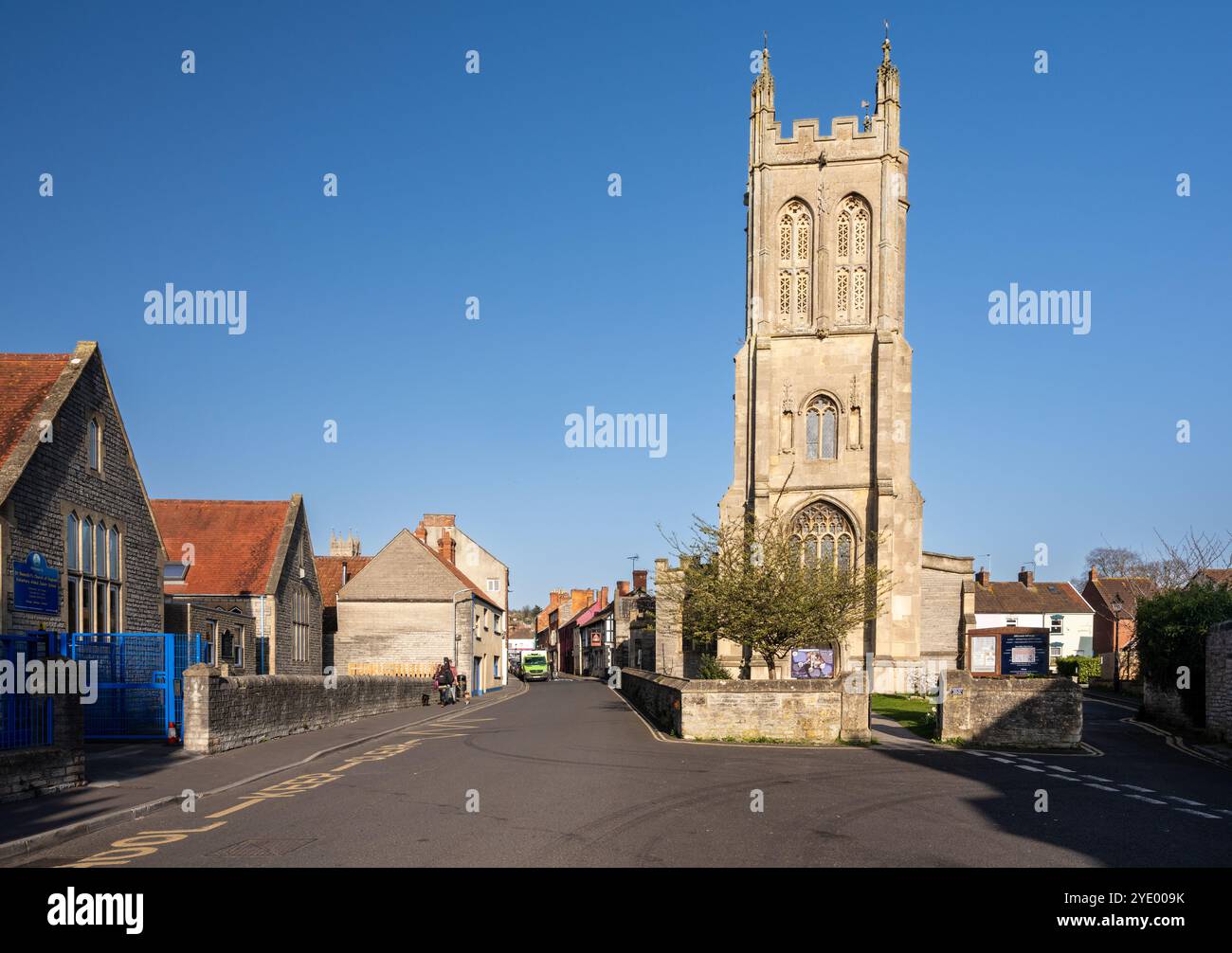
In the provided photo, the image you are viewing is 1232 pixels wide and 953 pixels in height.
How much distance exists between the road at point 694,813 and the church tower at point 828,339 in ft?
87.7

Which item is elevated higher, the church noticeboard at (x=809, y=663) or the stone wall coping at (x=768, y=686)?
the stone wall coping at (x=768, y=686)

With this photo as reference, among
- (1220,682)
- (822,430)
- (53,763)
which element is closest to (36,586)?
(53,763)

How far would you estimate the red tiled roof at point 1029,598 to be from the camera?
71.8 m

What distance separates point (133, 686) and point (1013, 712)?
59.8 ft

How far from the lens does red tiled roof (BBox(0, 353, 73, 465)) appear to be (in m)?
21.0

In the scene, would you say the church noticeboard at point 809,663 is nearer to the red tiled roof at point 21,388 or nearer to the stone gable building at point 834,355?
the stone gable building at point 834,355

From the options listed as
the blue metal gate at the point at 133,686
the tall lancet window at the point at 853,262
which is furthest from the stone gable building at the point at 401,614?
the blue metal gate at the point at 133,686

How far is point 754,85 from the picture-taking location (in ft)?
168

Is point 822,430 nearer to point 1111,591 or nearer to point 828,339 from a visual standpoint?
point 828,339

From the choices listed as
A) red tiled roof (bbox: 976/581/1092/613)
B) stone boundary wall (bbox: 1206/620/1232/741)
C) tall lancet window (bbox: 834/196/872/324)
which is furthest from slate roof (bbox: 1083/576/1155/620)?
stone boundary wall (bbox: 1206/620/1232/741)

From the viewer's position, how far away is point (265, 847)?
32.3ft

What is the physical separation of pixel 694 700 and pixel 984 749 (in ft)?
19.9

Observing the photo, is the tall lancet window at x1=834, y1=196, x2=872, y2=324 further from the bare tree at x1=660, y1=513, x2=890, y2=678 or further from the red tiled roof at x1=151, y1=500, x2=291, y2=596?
the red tiled roof at x1=151, y1=500, x2=291, y2=596

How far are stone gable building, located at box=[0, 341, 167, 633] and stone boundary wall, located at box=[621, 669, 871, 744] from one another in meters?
13.1
